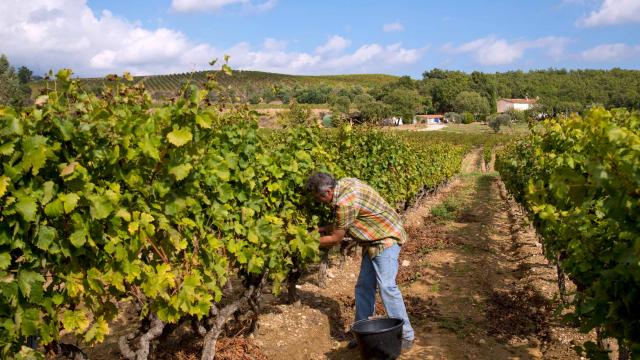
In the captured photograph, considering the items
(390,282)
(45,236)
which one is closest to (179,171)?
(45,236)

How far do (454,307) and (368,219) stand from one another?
8.93ft

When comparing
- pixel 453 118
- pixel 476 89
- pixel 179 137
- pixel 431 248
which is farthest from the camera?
pixel 476 89

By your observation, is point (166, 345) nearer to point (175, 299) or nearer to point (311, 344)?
point (311, 344)

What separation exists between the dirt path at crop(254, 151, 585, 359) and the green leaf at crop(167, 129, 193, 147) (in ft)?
10.6

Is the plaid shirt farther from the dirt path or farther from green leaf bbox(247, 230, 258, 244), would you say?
the dirt path

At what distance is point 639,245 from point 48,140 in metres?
3.09

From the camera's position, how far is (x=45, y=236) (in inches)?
107

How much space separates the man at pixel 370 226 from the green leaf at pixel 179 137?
6.71 ft

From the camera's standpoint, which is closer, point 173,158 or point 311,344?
point 173,158

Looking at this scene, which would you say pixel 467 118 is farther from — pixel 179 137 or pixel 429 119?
pixel 179 137

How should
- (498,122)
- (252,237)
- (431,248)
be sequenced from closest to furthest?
1. (252,237)
2. (431,248)
3. (498,122)

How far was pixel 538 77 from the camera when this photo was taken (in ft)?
556

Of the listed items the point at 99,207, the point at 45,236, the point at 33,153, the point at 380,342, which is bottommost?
the point at 380,342

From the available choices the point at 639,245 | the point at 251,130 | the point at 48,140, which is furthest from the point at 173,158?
the point at 639,245
